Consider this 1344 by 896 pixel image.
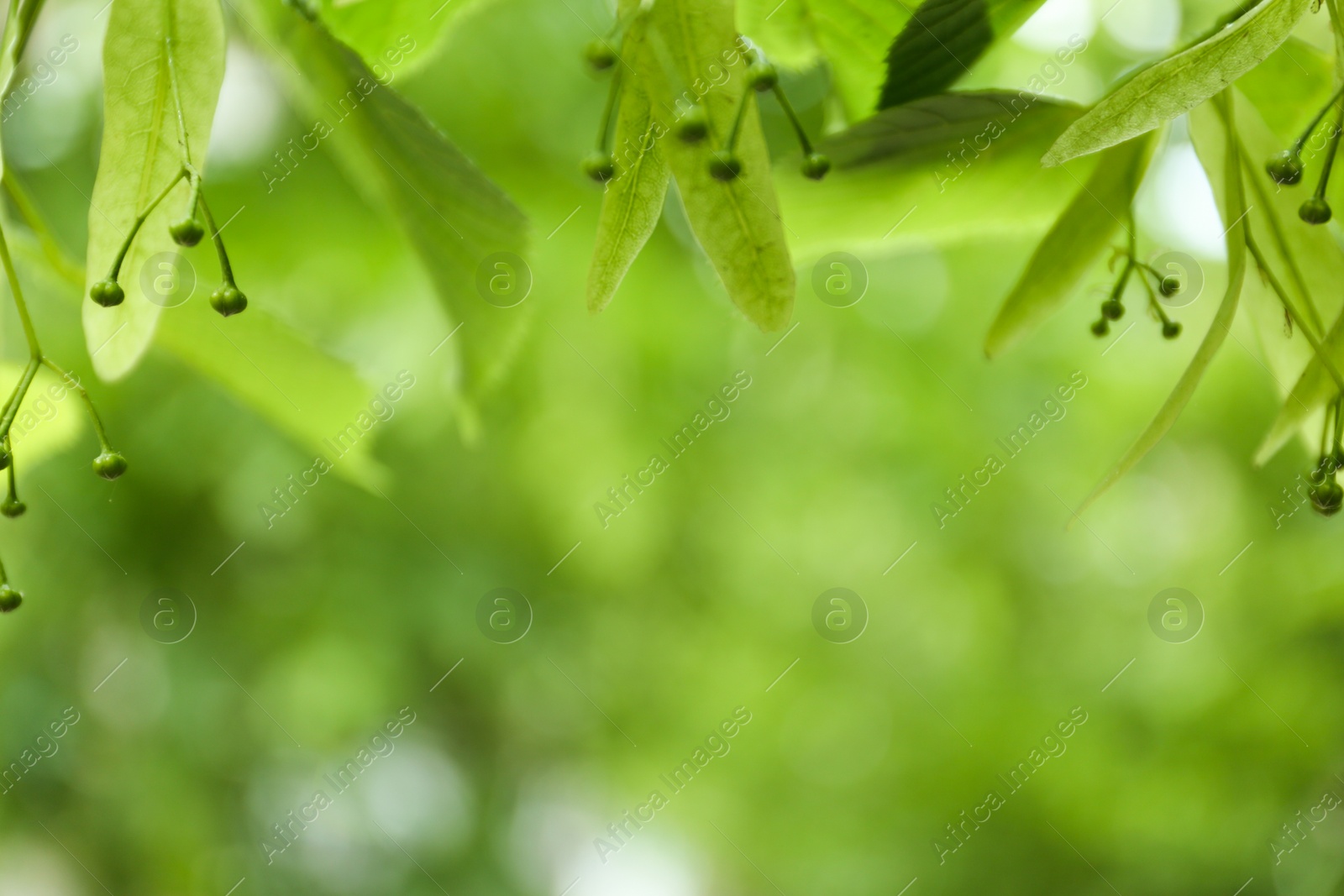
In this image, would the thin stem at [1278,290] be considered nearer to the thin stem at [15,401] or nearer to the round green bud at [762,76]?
the round green bud at [762,76]

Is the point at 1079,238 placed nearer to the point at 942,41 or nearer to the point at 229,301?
the point at 942,41

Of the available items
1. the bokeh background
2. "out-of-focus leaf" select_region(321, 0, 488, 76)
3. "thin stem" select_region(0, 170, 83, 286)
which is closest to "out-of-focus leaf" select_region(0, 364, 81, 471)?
"thin stem" select_region(0, 170, 83, 286)

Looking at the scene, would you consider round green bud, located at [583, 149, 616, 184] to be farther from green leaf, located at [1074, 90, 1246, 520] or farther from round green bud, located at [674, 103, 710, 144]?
green leaf, located at [1074, 90, 1246, 520]

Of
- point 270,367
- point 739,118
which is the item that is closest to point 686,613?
point 270,367

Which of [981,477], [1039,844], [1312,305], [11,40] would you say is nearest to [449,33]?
[11,40]

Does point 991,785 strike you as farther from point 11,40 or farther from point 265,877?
point 11,40
